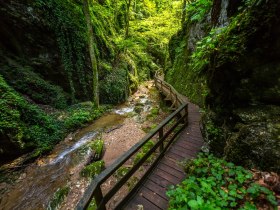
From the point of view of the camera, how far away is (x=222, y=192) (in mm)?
2707

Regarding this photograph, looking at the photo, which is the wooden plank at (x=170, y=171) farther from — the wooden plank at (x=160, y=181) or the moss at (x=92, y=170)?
the moss at (x=92, y=170)

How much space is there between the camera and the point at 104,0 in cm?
1766

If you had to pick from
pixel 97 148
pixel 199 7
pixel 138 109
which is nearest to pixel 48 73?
pixel 97 148

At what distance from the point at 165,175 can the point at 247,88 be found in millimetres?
2874

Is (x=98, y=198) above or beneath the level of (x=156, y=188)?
above

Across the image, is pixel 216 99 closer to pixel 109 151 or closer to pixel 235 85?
pixel 235 85

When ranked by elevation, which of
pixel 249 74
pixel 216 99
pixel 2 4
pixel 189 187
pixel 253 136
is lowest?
pixel 189 187

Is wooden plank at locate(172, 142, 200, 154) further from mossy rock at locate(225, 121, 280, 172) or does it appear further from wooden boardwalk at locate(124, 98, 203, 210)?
mossy rock at locate(225, 121, 280, 172)

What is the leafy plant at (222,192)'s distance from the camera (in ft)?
8.19

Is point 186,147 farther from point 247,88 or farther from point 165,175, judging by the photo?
point 247,88

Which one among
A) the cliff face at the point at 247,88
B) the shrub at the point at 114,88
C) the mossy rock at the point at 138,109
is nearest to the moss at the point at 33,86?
the shrub at the point at 114,88

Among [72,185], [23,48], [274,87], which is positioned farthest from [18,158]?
[274,87]

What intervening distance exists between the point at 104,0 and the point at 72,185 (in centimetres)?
1868

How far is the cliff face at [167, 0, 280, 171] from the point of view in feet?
9.87
